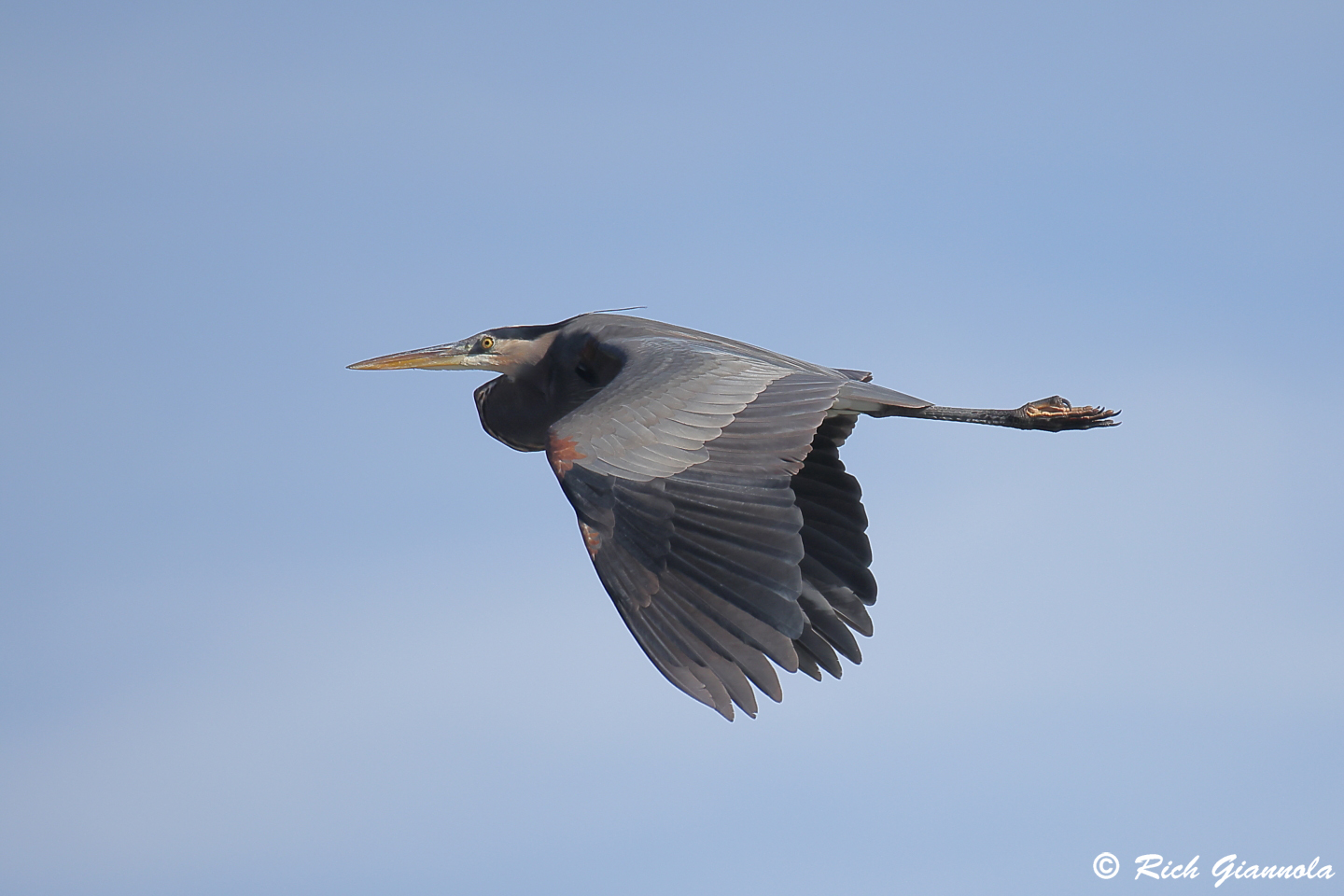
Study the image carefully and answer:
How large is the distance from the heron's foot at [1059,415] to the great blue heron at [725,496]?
10mm

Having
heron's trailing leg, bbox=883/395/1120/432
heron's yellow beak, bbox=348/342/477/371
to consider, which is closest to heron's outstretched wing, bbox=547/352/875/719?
heron's trailing leg, bbox=883/395/1120/432

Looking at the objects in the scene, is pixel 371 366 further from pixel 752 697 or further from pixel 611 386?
pixel 752 697

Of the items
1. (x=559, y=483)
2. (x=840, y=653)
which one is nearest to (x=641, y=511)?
(x=559, y=483)

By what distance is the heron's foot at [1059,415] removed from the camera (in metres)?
10.3

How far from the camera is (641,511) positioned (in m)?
8.02

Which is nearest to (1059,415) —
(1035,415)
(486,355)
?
(1035,415)

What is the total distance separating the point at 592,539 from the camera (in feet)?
26.3

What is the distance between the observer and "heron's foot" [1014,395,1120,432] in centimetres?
1027

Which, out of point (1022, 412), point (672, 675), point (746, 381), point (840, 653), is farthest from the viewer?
point (1022, 412)

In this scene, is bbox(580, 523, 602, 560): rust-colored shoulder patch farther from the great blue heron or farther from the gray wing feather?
the gray wing feather

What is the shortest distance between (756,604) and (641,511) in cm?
81

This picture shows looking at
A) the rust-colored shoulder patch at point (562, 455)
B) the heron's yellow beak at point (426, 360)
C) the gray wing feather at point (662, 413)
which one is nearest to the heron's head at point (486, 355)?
the heron's yellow beak at point (426, 360)

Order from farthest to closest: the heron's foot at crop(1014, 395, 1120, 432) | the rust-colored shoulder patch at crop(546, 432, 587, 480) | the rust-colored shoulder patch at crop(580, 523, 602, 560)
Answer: the heron's foot at crop(1014, 395, 1120, 432) < the rust-colored shoulder patch at crop(546, 432, 587, 480) < the rust-colored shoulder patch at crop(580, 523, 602, 560)

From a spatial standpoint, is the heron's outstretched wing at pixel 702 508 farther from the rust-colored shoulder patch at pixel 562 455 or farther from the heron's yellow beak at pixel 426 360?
the heron's yellow beak at pixel 426 360
